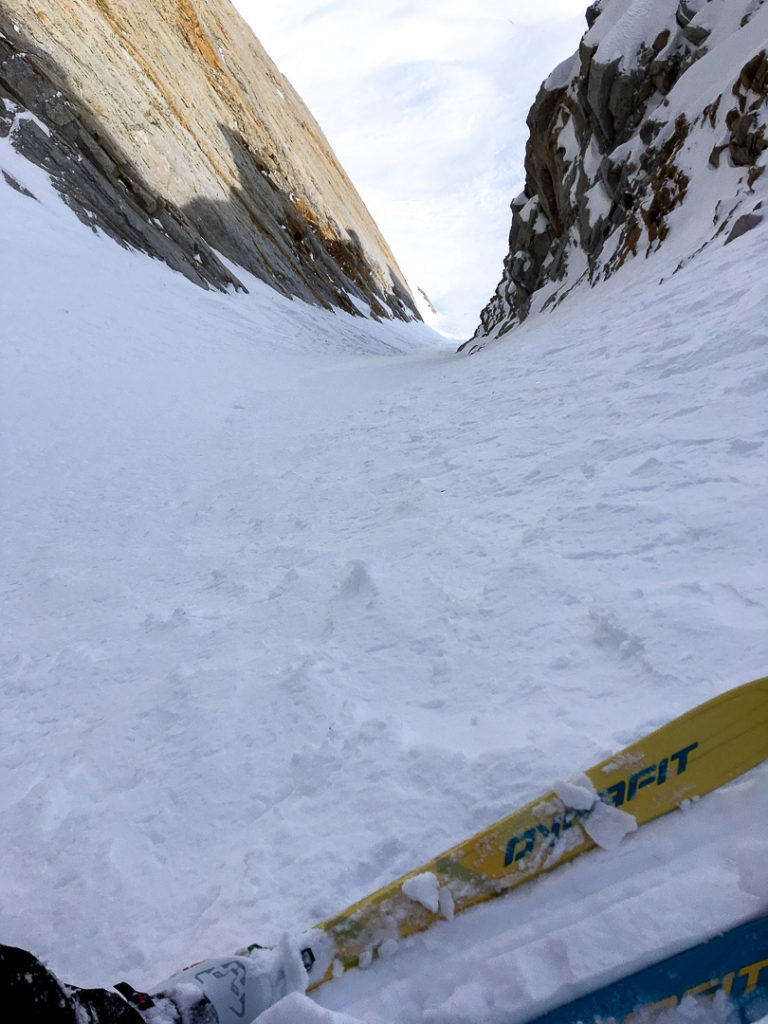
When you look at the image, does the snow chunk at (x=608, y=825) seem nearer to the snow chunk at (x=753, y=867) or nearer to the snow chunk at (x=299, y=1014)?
the snow chunk at (x=753, y=867)

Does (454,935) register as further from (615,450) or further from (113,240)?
(113,240)

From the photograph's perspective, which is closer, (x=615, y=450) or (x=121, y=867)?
(x=121, y=867)

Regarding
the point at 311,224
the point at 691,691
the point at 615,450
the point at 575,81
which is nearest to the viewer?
the point at 691,691

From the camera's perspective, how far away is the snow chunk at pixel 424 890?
74.0 inches

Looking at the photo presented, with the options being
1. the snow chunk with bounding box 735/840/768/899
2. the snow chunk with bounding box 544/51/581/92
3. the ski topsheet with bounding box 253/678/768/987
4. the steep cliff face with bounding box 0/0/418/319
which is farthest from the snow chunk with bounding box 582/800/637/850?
the snow chunk with bounding box 544/51/581/92

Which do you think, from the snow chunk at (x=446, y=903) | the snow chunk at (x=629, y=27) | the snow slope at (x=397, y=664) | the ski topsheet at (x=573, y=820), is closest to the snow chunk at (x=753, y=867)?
the snow slope at (x=397, y=664)

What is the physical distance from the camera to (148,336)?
12.2m

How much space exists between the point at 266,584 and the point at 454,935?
2677 mm

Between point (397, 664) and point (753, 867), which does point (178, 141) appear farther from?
point (753, 867)

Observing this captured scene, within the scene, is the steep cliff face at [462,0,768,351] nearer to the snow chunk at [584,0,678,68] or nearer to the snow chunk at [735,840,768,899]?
the snow chunk at [584,0,678,68]

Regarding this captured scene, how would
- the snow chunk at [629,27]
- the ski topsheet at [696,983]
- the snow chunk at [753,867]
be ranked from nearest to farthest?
the ski topsheet at [696,983] → the snow chunk at [753,867] → the snow chunk at [629,27]

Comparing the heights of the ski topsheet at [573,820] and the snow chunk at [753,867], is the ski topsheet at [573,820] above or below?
above

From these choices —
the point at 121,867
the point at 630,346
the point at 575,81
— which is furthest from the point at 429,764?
the point at 575,81

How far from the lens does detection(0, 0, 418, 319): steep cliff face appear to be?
17.1m
